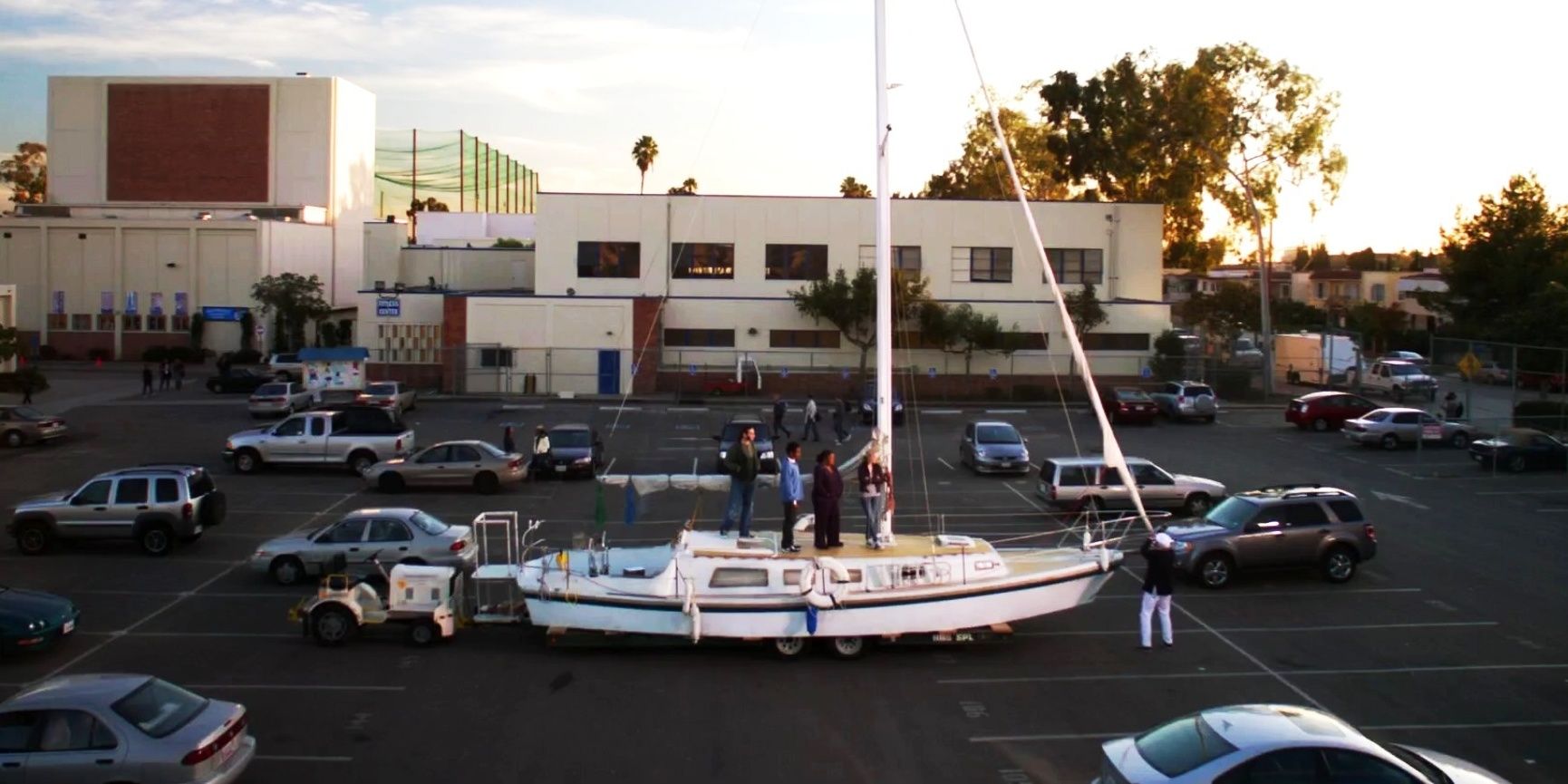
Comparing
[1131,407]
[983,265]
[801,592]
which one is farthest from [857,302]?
[801,592]

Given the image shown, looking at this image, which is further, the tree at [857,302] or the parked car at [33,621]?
the tree at [857,302]

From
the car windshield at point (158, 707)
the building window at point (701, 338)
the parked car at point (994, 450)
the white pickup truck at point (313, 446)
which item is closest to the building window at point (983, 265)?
the building window at point (701, 338)

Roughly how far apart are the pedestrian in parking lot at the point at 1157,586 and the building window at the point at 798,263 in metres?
41.4

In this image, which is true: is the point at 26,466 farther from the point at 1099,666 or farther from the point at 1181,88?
the point at 1181,88

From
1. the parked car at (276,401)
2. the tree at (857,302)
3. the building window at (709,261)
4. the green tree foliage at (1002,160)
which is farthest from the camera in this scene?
the green tree foliage at (1002,160)

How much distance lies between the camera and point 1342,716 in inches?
580

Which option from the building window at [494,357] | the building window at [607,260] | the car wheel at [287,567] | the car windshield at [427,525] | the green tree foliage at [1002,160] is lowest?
the car wheel at [287,567]

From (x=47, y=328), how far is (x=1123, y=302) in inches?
2276

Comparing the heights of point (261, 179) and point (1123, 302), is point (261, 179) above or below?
above

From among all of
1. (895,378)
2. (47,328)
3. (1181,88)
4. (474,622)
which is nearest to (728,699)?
(474,622)

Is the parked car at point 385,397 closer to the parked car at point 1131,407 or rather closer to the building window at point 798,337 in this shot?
the building window at point 798,337

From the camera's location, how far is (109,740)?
11258 mm

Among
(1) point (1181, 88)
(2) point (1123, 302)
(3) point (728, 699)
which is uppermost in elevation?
(1) point (1181, 88)

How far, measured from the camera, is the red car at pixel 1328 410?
144 ft
